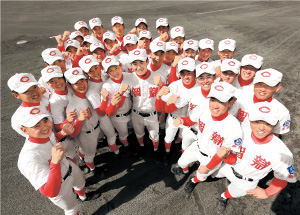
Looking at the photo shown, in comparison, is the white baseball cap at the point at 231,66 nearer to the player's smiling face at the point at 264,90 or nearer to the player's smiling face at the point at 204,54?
the player's smiling face at the point at 264,90

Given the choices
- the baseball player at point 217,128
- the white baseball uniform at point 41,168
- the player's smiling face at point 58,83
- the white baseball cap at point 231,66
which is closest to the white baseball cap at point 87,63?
the player's smiling face at point 58,83

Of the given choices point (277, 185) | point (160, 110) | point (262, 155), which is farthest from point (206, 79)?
point (277, 185)

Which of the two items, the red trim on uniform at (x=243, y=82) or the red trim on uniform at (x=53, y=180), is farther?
the red trim on uniform at (x=243, y=82)

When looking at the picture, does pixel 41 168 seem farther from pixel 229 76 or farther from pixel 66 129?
pixel 229 76

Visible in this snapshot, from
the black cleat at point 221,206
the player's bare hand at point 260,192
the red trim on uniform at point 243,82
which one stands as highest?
the red trim on uniform at point 243,82

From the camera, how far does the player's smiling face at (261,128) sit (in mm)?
2519

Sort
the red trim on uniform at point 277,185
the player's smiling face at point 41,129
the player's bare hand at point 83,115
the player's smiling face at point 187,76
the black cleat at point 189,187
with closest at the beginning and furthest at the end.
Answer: the player's smiling face at point 41,129, the red trim on uniform at point 277,185, the player's bare hand at point 83,115, the player's smiling face at point 187,76, the black cleat at point 189,187

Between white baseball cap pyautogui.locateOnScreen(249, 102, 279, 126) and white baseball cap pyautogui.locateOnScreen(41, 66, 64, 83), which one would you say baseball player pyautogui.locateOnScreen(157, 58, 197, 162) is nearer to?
white baseball cap pyautogui.locateOnScreen(249, 102, 279, 126)

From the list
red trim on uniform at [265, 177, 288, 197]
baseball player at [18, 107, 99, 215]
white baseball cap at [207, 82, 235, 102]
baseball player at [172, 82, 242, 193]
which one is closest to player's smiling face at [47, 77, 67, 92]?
baseball player at [18, 107, 99, 215]

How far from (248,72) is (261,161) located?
188 cm

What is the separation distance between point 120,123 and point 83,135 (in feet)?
3.08

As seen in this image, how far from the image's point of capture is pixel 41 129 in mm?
2744

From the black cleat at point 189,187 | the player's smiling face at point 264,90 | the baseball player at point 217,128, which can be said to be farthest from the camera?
the black cleat at point 189,187

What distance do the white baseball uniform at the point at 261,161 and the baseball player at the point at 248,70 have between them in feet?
4.40
